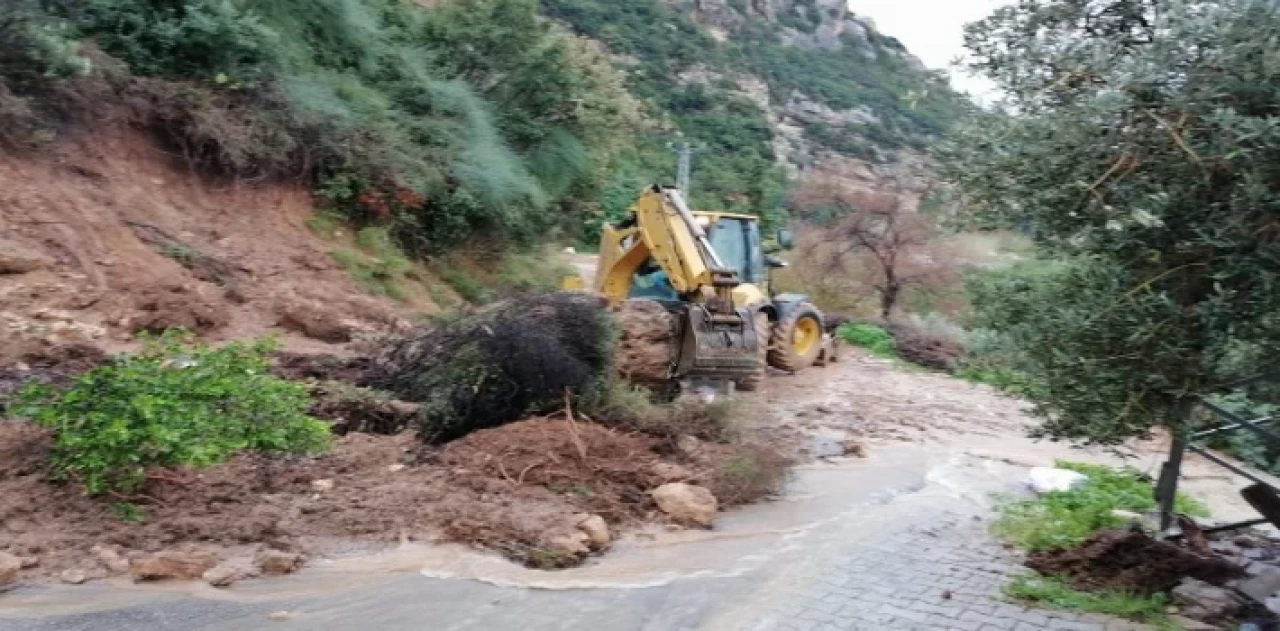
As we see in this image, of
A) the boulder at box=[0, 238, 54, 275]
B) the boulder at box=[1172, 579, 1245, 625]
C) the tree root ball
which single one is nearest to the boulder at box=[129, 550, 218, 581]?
the tree root ball

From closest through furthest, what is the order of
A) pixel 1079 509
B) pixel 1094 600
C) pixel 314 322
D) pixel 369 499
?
pixel 1094 600 → pixel 369 499 → pixel 1079 509 → pixel 314 322

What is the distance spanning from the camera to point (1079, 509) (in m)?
7.87

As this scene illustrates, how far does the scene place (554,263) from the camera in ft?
A: 68.4

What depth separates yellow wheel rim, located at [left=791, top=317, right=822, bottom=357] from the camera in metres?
16.5

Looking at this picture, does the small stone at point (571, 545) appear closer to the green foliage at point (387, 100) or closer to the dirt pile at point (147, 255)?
the dirt pile at point (147, 255)

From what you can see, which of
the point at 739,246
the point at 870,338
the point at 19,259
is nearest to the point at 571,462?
the point at 19,259

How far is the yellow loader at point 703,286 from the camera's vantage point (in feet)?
33.7

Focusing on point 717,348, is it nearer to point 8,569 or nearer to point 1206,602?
point 1206,602

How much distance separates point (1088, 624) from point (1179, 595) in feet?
2.06

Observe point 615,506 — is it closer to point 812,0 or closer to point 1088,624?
point 1088,624

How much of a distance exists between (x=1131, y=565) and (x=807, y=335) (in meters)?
10.9

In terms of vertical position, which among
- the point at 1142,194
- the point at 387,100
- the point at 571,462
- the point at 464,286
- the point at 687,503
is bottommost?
the point at 687,503

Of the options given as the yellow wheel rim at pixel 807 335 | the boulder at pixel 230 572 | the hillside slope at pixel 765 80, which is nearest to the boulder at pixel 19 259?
the boulder at pixel 230 572

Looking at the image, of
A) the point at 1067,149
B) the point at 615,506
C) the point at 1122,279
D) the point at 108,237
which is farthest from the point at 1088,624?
the point at 108,237
